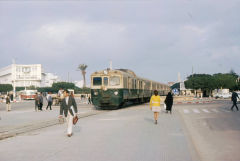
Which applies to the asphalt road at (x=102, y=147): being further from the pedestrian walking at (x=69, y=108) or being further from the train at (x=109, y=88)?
the train at (x=109, y=88)

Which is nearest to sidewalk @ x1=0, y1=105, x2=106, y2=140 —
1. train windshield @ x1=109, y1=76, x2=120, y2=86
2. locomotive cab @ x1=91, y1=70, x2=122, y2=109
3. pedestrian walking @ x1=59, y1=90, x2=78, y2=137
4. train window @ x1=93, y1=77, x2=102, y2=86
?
pedestrian walking @ x1=59, y1=90, x2=78, y2=137

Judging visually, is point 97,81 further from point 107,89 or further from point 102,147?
point 102,147

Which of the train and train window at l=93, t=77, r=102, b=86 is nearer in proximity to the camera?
the train

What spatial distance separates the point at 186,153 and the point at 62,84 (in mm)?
130985

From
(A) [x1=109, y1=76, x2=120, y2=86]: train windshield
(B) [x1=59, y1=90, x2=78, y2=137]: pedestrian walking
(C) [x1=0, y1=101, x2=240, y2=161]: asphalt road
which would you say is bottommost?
(C) [x1=0, y1=101, x2=240, y2=161]: asphalt road

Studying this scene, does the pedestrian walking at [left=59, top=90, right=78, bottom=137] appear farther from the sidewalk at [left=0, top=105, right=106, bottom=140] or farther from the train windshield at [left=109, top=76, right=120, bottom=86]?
the train windshield at [left=109, top=76, right=120, bottom=86]

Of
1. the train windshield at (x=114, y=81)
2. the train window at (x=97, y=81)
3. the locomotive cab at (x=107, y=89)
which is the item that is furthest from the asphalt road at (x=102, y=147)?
the train window at (x=97, y=81)

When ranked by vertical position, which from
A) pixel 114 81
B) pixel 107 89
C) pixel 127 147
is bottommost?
pixel 127 147

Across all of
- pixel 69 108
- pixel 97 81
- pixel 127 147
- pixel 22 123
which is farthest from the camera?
pixel 97 81

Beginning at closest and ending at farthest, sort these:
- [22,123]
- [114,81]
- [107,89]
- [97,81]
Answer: [22,123]
[107,89]
[114,81]
[97,81]

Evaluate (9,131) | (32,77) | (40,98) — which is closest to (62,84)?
(32,77)

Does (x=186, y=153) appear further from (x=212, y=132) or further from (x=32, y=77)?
(x=32, y=77)

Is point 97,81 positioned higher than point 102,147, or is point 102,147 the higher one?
point 97,81

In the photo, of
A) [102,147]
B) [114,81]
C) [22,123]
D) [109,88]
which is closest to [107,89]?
[109,88]
